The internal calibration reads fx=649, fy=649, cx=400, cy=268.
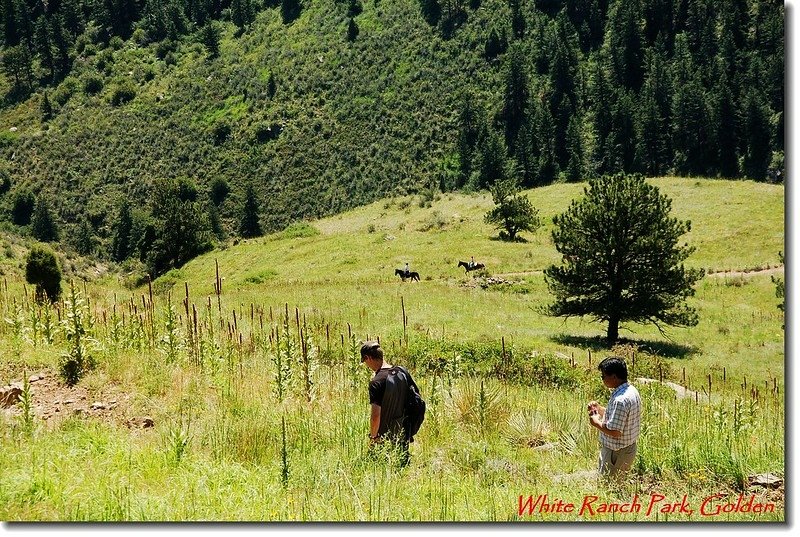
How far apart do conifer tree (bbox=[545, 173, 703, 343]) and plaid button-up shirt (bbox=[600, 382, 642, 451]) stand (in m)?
19.8

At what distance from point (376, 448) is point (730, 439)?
171 inches

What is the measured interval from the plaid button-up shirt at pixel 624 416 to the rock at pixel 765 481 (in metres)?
1.32

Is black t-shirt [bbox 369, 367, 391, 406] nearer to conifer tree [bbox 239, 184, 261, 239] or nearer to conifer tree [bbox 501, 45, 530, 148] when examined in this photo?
conifer tree [bbox 239, 184, 261, 239]

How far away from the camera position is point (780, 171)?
253 ft

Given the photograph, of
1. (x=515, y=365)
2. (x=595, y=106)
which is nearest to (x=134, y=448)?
(x=515, y=365)

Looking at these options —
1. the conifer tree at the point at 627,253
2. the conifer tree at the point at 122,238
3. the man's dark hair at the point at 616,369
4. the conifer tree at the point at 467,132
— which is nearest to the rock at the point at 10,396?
the man's dark hair at the point at 616,369

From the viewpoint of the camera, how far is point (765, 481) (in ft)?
20.1

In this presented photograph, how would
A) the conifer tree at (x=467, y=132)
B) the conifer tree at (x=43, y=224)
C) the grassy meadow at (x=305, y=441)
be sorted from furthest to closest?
1. the conifer tree at (x=467, y=132)
2. the conifer tree at (x=43, y=224)
3. the grassy meadow at (x=305, y=441)

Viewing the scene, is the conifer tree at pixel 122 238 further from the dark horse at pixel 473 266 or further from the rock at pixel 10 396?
the rock at pixel 10 396

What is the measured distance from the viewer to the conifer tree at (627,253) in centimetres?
2477

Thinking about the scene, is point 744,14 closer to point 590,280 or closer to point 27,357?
point 590,280

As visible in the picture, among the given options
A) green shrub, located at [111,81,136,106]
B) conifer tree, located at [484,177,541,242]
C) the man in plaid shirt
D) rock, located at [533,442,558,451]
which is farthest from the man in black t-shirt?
green shrub, located at [111,81,136,106]

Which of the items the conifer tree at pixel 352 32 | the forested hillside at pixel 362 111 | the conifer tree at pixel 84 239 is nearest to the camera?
the conifer tree at pixel 84 239

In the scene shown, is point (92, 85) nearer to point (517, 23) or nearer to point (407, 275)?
point (517, 23)
